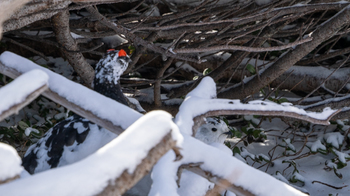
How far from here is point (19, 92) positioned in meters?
0.79

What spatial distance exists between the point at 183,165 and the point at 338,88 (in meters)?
2.32

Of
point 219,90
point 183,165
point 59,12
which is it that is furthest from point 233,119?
point 183,165

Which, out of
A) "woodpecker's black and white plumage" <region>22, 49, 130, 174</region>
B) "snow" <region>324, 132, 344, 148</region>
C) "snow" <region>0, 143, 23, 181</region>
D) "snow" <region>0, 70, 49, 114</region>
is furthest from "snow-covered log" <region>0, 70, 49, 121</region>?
"snow" <region>324, 132, 344, 148</region>

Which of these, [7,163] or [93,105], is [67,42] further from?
[7,163]

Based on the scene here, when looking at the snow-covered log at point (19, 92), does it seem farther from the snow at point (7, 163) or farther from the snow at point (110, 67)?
the snow at point (110, 67)

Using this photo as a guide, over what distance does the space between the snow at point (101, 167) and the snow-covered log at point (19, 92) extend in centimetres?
20

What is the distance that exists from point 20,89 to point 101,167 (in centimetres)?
29

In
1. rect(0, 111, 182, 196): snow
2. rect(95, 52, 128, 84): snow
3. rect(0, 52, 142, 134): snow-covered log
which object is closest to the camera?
rect(0, 111, 182, 196): snow

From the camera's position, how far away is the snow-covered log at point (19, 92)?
2.52 feet

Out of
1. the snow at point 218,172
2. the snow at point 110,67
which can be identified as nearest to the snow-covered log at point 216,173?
the snow at point 218,172

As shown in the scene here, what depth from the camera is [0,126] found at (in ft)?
9.32

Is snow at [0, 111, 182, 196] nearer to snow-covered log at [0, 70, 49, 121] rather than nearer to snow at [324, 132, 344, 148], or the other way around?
snow-covered log at [0, 70, 49, 121]

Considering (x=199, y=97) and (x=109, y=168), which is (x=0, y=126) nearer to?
(x=199, y=97)

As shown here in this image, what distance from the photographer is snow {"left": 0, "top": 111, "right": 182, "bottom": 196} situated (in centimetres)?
61
